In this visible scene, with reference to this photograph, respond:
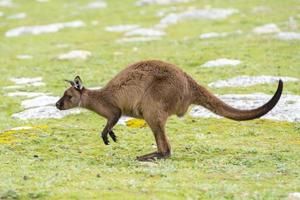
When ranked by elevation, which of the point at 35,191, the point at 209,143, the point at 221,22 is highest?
the point at 35,191

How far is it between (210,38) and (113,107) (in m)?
20.7

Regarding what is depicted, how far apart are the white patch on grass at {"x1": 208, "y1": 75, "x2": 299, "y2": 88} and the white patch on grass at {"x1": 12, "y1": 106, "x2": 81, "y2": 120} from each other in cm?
517

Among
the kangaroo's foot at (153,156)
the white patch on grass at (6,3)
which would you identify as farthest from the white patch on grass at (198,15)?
the kangaroo's foot at (153,156)

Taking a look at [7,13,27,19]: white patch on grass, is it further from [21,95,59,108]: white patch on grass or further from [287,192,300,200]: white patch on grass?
[287,192,300,200]: white patch on grass

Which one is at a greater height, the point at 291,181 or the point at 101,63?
the point at 291,181

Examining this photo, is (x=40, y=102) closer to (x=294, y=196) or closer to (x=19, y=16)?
(x=294, y=196)

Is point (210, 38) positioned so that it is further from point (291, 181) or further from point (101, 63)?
point (291, 181)

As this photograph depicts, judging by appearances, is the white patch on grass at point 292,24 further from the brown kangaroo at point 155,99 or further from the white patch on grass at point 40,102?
the brown kangaroo at point 155,99

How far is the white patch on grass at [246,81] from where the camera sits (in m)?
20.9

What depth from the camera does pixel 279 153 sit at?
12797 millimetres

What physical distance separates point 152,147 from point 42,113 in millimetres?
5007

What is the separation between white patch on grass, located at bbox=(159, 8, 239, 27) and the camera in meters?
39.8

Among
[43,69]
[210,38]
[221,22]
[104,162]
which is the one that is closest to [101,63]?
[43,69]

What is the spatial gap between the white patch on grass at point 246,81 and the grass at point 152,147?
60cm
